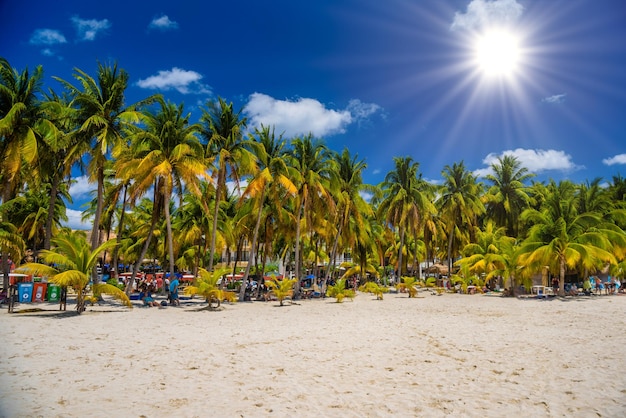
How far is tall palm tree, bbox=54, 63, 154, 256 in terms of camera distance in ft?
63.0

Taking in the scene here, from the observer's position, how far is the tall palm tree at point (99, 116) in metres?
19.2

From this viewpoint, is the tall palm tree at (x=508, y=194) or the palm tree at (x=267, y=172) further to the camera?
the tall palm tree at (x=508, y=194)

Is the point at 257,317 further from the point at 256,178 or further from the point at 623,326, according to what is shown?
the point at 623,326

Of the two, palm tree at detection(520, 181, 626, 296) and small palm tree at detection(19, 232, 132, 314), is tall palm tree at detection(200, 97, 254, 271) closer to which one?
small palm tree at detection(19, 232, 132, 314)

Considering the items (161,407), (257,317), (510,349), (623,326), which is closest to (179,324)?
(257,317)

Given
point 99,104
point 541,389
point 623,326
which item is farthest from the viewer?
point 99,104

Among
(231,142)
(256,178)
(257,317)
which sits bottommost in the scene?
(257,317)

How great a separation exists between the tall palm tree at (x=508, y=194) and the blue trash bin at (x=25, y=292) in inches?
1522

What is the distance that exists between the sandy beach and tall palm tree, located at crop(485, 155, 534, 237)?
30.4 meters

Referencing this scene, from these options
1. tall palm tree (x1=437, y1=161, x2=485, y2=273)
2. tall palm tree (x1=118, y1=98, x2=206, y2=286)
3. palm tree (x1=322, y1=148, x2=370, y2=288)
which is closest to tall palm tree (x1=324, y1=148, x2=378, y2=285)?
palm tree (x1=322, y1=148, x2=370, y2=288)

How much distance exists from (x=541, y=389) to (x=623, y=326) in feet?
28.2

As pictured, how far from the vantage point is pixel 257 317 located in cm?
1481

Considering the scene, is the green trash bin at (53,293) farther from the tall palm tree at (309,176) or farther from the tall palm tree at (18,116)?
the tall palm tree at (309,176)

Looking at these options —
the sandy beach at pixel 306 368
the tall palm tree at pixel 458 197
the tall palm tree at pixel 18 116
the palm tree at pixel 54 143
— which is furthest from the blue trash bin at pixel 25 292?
the tall palm tree at pixel 458 197
